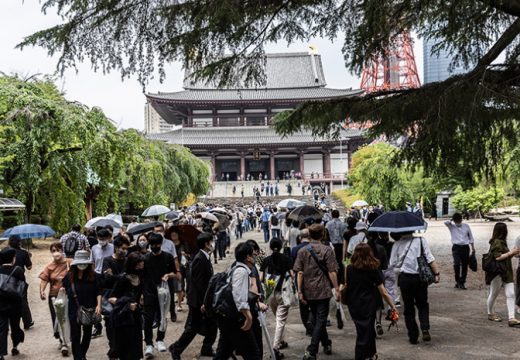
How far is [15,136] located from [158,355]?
9195 millimetres

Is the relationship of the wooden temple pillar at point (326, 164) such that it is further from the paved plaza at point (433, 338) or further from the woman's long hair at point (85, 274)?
the woman's long hair at point (85, 274)

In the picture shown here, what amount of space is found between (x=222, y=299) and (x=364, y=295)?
4.85 feet

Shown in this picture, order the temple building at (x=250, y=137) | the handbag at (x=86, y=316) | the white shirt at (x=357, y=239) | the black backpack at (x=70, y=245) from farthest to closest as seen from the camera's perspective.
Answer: the temple building at (x=250, y=137) → the black backpack at (x=70, y=245) → the white shirt at (x=357, y=239) → the handbag at (x=86, y=316)

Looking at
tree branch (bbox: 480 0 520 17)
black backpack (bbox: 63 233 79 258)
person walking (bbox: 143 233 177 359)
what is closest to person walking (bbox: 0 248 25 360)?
person walking (bbox: 143 233 177 359)

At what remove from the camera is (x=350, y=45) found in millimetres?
7086

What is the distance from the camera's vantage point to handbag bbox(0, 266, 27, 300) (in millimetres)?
5902

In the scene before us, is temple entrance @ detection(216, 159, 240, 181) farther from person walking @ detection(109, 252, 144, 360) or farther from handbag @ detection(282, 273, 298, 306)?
person walking @ detection(109, 252, 144, 360)

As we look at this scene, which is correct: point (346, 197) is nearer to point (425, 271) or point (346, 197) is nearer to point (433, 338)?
point (433, 338)

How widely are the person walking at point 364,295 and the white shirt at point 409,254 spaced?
0.88 meters

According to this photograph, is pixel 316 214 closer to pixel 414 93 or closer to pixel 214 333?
pixel 414 93

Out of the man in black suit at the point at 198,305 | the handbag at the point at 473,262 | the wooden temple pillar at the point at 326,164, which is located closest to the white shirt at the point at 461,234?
the handbag at the point at 473,262

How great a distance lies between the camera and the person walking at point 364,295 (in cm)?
520

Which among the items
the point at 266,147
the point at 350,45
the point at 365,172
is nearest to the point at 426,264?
the point at 350,45

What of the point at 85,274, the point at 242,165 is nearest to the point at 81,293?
the point at 85,274
